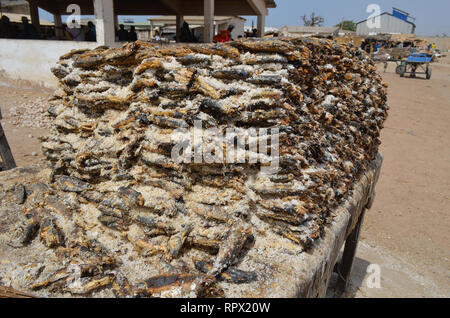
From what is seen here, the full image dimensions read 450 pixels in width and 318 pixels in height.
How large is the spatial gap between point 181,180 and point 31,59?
10005mm

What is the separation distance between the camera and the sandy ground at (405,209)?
6.04 meters

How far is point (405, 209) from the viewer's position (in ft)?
27.0

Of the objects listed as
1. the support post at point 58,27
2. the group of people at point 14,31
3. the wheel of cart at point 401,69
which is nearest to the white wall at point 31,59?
the group of people at point 14,31

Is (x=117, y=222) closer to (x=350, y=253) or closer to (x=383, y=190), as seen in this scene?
(x=350, y=253)

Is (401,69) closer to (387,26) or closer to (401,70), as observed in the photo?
(401,70)

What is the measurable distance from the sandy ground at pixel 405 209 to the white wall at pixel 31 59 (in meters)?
0.41

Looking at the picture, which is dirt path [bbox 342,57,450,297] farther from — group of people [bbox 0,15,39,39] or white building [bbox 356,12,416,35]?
white building [bbox 356,12,416,35]

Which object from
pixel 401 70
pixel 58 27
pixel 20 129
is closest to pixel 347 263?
pixel 20 129

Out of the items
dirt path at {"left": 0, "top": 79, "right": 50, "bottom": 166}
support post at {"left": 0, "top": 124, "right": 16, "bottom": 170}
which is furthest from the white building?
support post at {"left": 0, "top": 124, "right": 16, "bottom": 170}

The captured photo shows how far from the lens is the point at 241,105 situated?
2.34 metres

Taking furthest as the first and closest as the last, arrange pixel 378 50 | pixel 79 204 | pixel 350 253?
pixel 378 50
pixel 350 253
pixel 79 204

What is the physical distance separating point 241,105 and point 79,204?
5.47 ft

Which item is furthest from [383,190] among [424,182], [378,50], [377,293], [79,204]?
[378,50]

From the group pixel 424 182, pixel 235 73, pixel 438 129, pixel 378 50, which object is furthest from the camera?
pixel 378 50
